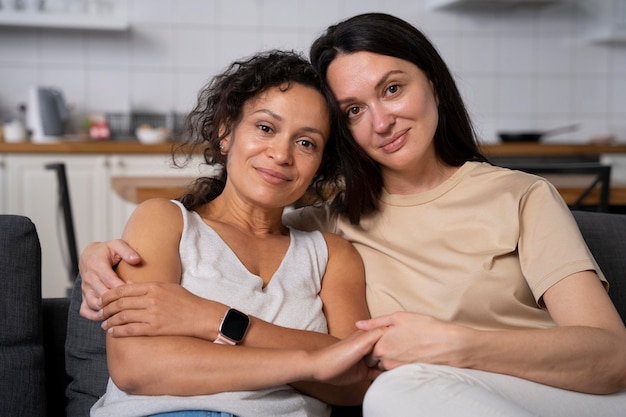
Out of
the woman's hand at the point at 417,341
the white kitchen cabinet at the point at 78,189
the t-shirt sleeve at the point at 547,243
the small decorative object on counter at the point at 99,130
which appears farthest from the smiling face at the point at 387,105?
the small decorative object on counter at the point at 99,130

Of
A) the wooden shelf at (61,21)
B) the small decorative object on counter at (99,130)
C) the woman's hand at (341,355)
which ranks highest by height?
the wooden shelf at (61,21)

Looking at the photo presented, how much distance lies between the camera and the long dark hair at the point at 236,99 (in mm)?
1700

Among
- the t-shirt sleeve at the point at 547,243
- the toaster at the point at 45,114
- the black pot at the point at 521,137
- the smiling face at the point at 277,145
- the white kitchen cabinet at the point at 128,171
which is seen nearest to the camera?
the t-shirt sleeve at the point at 547,243

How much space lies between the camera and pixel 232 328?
1.45m

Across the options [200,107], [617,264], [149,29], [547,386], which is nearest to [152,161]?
[149,29]

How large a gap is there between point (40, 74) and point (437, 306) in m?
3.72

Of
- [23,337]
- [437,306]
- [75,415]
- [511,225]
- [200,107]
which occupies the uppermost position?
[200,107]

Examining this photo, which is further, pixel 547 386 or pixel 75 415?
pixel 75 415

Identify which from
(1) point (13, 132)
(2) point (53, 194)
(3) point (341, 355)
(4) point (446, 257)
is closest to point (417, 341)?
(3) point (341, 355)

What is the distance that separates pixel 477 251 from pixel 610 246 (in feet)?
1.65

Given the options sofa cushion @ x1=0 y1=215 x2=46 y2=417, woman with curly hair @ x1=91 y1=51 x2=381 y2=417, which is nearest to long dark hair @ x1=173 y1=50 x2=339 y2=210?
woman with curly hair @ x1=91 y1=51 x2=381 y2=417

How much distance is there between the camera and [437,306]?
164cm

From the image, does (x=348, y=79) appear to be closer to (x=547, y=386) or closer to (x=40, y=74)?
(x=547, y=386)

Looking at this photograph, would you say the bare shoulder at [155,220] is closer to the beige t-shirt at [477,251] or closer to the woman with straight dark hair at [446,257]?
the woman with straight dark hair at [446,257]
